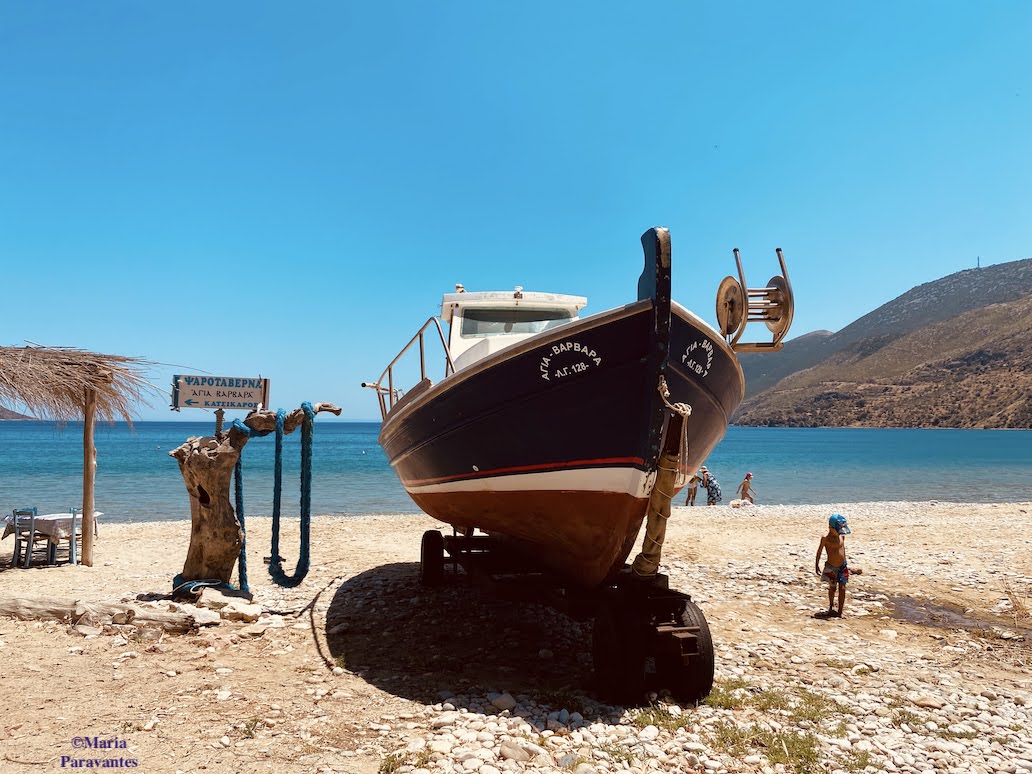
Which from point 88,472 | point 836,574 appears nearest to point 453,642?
point 836,574

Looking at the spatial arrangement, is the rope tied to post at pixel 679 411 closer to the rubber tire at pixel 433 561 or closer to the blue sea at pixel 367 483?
the rubber tire at pixel 433 561

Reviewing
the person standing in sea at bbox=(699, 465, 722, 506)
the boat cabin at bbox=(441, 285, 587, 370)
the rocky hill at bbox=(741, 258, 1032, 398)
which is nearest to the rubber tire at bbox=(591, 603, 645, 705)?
the boat cabin at bbox=(441, 285, 587, 370)

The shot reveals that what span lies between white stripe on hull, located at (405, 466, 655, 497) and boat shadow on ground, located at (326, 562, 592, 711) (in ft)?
3.39

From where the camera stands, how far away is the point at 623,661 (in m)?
4.68

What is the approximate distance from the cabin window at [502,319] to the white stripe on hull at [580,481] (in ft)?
9.68

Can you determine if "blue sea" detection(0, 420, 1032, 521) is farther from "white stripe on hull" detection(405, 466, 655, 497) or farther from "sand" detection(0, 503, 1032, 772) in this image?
"white stripe on hull" detection(405, 466, 655, 497)

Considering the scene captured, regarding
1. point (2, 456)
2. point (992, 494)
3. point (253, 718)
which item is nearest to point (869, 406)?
point (992, 494)

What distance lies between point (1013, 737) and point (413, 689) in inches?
161

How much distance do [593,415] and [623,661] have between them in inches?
70.2

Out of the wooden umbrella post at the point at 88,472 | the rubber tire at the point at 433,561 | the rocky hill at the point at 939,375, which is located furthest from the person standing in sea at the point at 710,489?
the rocky hill at the point at 939,375

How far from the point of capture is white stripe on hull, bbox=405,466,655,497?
488cm

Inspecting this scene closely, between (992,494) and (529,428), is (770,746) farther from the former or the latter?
(992,494)

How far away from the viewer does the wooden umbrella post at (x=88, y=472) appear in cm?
900

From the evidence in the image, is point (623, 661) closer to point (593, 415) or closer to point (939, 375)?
point (593, 415)
